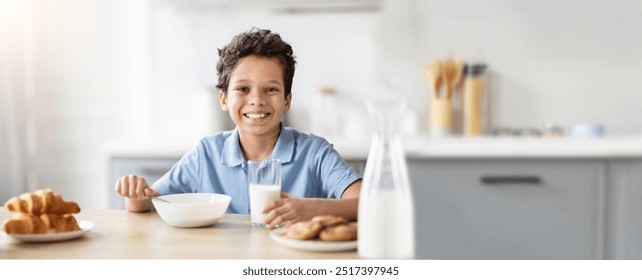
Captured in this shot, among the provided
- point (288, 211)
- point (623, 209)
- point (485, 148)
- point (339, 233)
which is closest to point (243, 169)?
point (288, 211)

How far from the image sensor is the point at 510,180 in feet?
4.92

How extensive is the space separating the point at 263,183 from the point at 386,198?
0.72 feet

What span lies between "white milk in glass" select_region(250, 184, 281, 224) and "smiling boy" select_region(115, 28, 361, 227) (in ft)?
0.59

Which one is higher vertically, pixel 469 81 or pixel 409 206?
pixel 469 81

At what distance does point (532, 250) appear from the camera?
1504 millimetres

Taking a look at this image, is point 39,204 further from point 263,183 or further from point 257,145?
point 257,145

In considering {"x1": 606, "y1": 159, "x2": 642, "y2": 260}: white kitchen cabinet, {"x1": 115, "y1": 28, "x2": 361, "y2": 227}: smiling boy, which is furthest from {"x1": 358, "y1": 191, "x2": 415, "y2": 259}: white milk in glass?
{"x1": 606, "y1": 159, "x2": 642, "y2": 260}: white kitchen cabinet

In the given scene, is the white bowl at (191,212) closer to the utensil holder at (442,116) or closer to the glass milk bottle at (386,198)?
the glass milk bottle at (386,198)

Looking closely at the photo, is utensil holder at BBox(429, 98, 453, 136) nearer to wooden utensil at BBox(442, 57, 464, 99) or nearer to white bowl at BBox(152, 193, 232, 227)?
wooden utensil at BBox(442, 57, 464, 99)

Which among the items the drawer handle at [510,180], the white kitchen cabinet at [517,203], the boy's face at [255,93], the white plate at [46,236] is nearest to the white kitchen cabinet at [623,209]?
the white kitchen cabinet at [517,203]

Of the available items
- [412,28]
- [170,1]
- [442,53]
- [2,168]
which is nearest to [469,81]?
[442,53]

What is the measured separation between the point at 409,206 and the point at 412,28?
4.64ft

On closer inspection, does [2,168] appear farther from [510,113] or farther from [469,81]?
[510,113]

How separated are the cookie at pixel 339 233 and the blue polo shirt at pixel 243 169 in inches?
12.9
